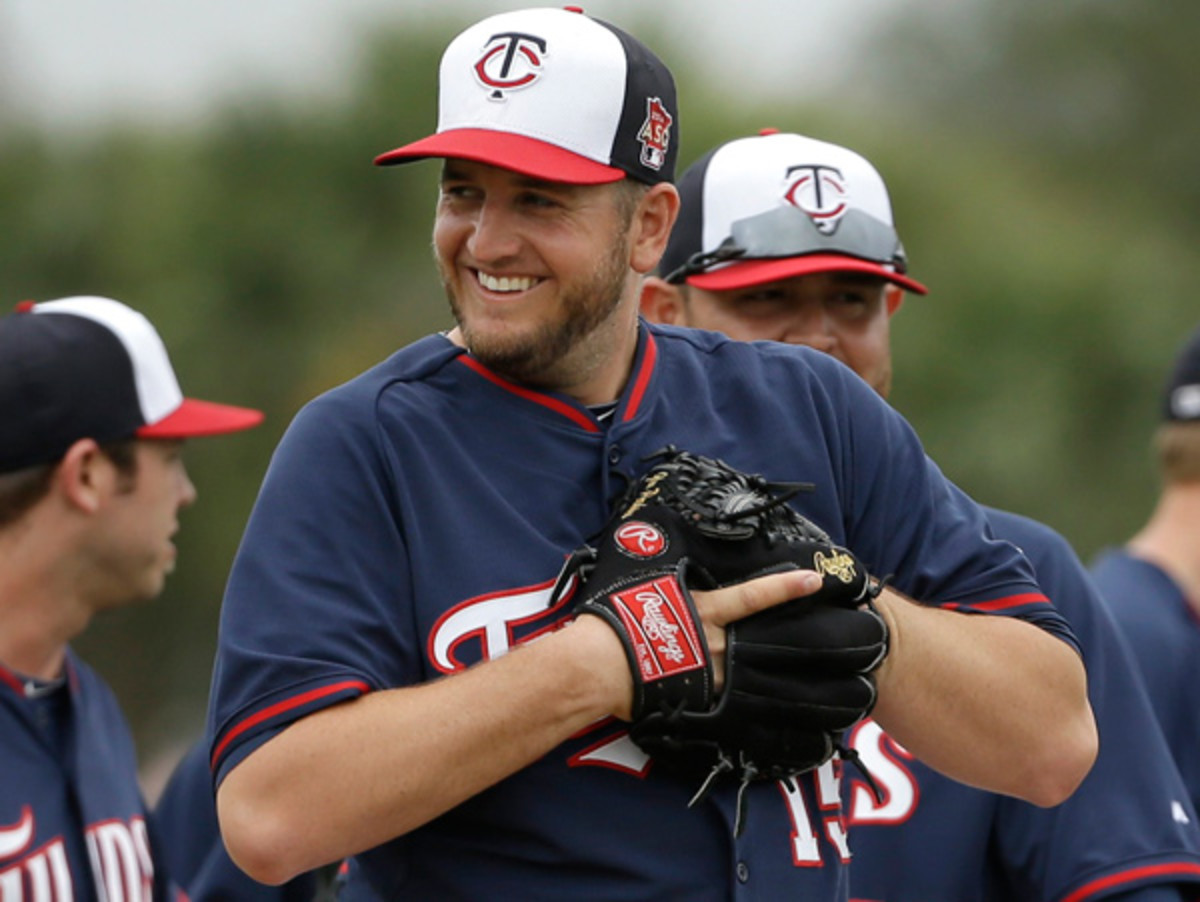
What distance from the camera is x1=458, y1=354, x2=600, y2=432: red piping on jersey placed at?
3084 millimetres

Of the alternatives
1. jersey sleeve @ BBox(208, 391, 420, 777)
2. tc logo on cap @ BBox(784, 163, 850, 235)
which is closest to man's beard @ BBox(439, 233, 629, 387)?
jersey sleeve @ BBox(208, 391, 420, 777)

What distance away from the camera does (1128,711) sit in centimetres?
385

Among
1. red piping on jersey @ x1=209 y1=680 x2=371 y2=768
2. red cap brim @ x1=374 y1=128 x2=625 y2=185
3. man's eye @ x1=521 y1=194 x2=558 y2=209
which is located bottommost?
red piping on jersey @ x1=209 y1=680 x2=371 y2=768

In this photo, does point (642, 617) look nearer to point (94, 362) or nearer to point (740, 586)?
point (740, 586)

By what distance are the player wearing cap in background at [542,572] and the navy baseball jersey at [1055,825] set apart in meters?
0.65

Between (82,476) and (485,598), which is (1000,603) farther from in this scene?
(82,476)

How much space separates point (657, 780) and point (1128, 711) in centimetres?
140

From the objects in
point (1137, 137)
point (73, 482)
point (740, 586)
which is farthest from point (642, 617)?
point (1137, 137)

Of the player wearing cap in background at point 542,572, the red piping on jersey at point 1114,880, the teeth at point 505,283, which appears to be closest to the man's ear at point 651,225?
the player wearing cap in background at point 542,572

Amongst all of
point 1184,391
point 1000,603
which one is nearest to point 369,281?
point 1184,391

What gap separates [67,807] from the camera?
164 inches

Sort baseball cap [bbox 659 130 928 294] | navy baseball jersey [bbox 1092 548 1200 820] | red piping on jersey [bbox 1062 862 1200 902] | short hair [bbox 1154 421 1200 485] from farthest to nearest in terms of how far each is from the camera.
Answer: short hair [bbox 1154 421 1200 485] → navy baseball jersey [bbox 1092 548 1200 820] → baseball cap [bbox 659 130 928 294] → red piping on jersey [bbox 1062 862 1200 902]

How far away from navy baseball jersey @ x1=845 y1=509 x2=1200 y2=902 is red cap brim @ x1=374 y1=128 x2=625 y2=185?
1358mm

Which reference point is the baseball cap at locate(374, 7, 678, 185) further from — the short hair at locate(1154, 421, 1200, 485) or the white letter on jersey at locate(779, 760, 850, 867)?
the short hair at locate(1154, 421, 1200, 485)
